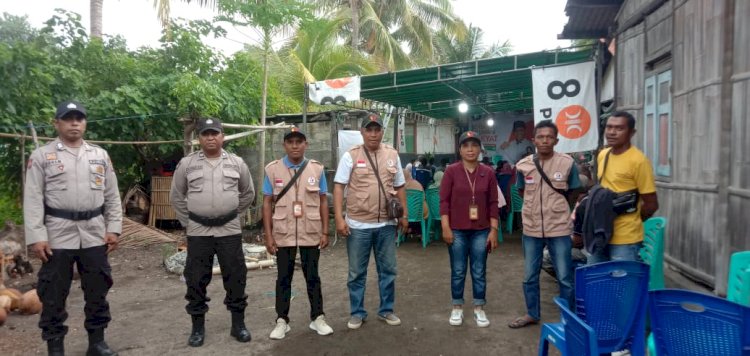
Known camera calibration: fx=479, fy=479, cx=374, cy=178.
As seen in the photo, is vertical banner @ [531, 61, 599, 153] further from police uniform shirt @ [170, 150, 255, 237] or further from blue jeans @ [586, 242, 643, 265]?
police uniform shirt @ [170, 150, 255, 237]

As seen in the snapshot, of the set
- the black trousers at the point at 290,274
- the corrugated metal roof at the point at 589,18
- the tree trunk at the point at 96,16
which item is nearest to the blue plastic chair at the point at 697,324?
the black trousers at the point at 290,274

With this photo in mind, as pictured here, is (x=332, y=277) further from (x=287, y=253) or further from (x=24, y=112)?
(x=24, y=112)

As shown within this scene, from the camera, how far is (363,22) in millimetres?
19125

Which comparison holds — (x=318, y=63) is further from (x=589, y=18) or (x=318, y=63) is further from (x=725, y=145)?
(x=725, y=145)

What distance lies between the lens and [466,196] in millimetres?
4051

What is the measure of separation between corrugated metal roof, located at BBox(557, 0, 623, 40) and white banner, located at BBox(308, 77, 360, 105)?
3564mm

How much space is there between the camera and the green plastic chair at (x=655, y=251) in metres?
3.75

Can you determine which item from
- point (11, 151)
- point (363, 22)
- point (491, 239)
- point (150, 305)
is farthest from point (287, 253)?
point (363, 22)

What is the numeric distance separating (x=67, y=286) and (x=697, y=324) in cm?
391

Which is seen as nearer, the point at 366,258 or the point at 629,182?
the point at 629,182

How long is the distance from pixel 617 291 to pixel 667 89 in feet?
11.8

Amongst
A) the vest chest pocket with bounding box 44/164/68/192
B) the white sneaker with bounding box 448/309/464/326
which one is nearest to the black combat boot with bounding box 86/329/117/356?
the vest chest pocket with bounding box 44/164/68/192

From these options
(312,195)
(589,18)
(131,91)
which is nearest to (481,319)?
(312,195)

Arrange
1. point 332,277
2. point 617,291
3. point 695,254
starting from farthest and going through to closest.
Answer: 1. point 332,277
2. point 695,254
3. point 617,291
